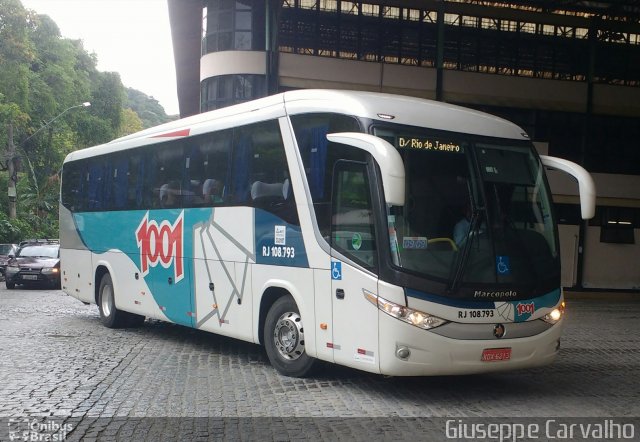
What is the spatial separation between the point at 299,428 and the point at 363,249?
2.09m

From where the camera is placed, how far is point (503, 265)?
26.7ft

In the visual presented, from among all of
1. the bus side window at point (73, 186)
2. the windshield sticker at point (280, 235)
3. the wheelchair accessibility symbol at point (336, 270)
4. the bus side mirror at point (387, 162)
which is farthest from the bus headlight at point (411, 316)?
the bus side window at point (73, 186)

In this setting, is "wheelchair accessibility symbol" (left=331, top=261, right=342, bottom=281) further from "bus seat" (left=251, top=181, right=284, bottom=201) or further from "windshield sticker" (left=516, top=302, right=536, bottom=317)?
"windshield sticker" (left=516, top=302, right=536, bottom=317)

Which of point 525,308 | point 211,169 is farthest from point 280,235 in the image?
point 525,308

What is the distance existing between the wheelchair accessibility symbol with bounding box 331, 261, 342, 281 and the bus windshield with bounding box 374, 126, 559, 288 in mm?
807

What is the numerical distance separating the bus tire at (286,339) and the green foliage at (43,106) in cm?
3365

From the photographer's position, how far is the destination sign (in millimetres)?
8188

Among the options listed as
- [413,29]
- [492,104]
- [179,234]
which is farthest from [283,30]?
[179,234]

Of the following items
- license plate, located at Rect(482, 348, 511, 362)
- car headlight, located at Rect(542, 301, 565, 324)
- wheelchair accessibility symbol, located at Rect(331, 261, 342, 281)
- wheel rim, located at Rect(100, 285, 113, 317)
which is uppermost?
wheelchair accessibility symbol, located at Rect(331, 261, 342, 281)

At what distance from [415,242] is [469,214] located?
0.70 m

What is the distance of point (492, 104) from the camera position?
26.3 m

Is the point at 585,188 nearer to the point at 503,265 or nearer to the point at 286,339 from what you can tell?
the point at 503,265

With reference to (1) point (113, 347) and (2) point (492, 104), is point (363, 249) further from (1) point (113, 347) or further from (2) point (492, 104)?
(2) point (492, 104)

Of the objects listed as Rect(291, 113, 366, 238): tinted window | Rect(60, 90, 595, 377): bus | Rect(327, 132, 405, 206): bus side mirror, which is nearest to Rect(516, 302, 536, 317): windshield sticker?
Rect(60, 90, 595, 377): bus
